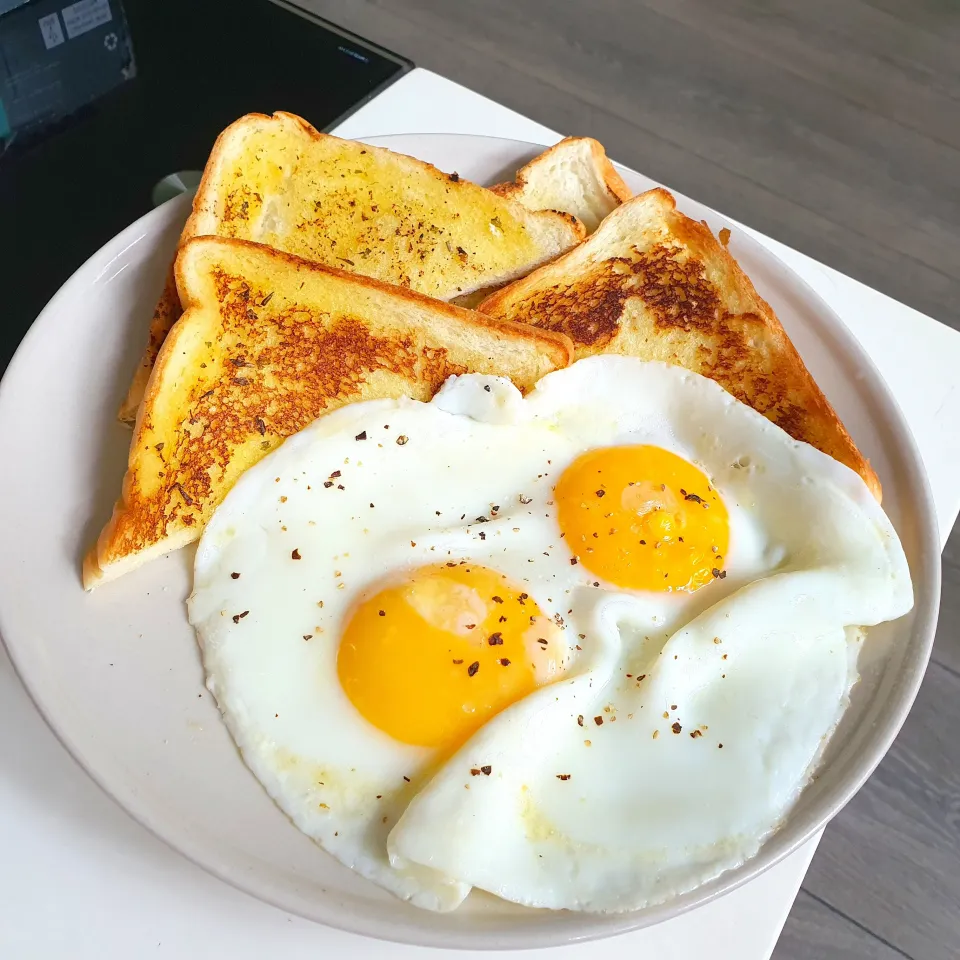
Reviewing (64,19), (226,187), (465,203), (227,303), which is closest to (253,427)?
(227,303)

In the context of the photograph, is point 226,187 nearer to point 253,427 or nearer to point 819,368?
point 253,427

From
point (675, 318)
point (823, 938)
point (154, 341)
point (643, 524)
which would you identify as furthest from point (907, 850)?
point (154, 341)

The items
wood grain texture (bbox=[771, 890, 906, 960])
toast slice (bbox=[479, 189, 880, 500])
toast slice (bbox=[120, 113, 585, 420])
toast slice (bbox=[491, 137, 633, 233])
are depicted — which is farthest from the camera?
wood grain texture (bbox=[771, 890, 906, 960])

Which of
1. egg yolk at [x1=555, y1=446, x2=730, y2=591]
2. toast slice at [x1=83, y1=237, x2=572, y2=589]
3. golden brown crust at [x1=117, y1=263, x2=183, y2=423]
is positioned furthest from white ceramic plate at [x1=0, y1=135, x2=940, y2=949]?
egg yolk at [x1=555, y1=446, x2=730, y2=591]

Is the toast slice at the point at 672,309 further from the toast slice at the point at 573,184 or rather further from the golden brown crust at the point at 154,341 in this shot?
the golden brown crust at the point at 154,341

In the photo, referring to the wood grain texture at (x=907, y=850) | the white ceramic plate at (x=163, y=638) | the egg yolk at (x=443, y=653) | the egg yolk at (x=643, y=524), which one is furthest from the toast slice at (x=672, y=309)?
the wood grain texture at (x=907, y=850)

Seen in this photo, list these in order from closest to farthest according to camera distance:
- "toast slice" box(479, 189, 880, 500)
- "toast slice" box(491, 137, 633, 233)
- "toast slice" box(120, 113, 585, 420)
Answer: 1. "toast slice" box(479, 189, 880, 500)
2. "toast slice" box(120, 113, 585, 420)
3. "toast slice" box(491, 137, 633, 233)

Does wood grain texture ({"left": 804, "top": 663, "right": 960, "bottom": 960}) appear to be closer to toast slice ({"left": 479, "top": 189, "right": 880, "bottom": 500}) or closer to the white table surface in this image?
the white table surface
